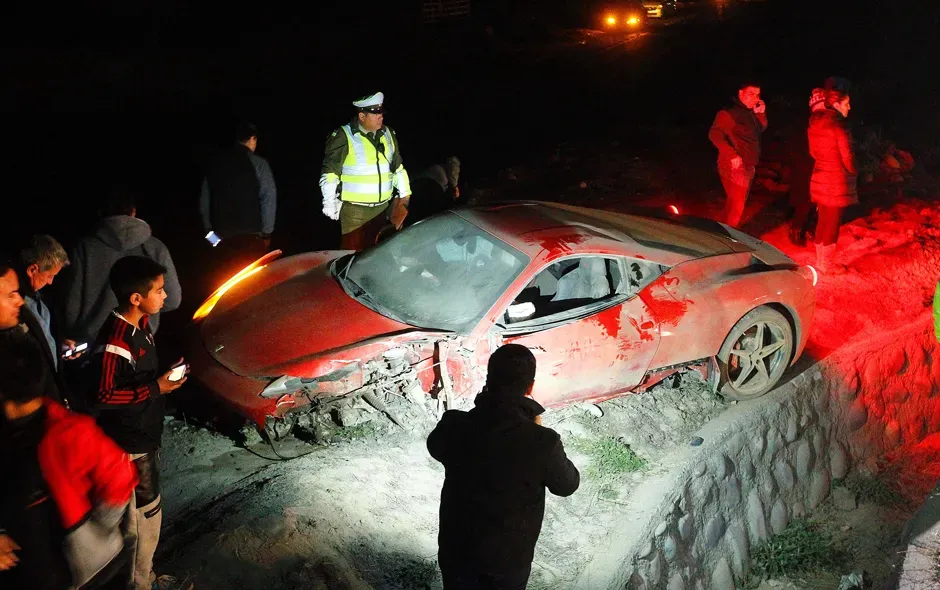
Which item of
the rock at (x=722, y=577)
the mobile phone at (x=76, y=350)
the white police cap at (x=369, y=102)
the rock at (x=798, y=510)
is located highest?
the white police cap at (x=369, y=102)

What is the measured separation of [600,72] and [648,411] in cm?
1427

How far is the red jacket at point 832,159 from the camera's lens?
7.19 meters

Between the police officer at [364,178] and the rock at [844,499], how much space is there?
4.64m

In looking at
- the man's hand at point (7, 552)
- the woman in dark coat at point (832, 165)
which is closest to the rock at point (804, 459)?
the woman in dark coat at point (832, 165)

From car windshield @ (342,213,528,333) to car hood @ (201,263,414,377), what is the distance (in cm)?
16

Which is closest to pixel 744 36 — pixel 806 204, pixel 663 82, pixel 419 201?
→ pixel 663 82

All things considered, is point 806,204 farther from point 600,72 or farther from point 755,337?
point 600,72

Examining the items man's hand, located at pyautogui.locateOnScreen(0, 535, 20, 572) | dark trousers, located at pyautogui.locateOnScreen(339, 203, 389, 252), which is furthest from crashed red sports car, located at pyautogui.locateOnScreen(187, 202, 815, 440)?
man's hand, located at pyautogui.locateOnScreen(0, 535, 20, 572)

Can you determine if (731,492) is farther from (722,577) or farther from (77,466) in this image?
(77,466)

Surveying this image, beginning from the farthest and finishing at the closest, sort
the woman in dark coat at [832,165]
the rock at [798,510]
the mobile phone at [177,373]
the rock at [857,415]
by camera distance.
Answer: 1. the woman in dark coat at [832,165]
2. the rock at [857,415]
3. the rock at [798,510]
4. the mobile phone at [177,373]

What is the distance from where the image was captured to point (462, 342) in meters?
4.43

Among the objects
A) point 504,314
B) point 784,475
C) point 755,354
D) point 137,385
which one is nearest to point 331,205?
point 504,314

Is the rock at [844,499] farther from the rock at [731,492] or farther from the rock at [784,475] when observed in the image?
the rock at [731,492]

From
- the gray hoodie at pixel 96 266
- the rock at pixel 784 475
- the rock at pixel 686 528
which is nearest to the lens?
the gray hoodie at pixel 96 266
